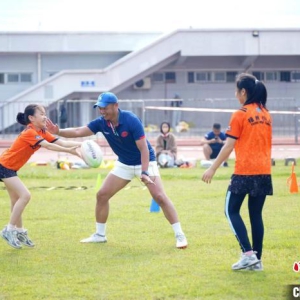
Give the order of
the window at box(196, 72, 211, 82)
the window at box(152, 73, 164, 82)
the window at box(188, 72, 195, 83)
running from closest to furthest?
the window at box(152, 73, 164, 82) < the window at box(188, 72, 195, 83) < the window at box(196, 72, 211, 82)

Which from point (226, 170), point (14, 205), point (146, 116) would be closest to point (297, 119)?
point (146, 116)

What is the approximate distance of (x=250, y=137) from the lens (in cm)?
840

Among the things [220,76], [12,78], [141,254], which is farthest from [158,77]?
[141,254]

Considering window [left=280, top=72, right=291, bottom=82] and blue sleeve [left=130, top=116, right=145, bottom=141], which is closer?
blue sleeve [left=130, top=116, right=145, bottom=141]

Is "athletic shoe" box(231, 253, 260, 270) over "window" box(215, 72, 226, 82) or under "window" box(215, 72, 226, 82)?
under

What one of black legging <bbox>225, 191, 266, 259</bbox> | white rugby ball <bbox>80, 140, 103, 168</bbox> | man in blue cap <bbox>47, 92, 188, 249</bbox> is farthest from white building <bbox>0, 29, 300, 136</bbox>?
black legging <bbox>225, 191, 266, 259</bbox>

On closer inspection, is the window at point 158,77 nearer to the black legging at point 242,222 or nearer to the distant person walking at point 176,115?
the distant person walking at point 176,115

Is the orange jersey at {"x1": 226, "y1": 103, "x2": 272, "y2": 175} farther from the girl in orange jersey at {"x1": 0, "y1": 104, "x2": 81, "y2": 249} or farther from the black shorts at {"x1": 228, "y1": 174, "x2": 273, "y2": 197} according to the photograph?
the girl in orange jersey at {"x1": 0, "y1": 104, "x2": 81, "y2": 249}

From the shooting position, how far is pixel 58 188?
57.3 ft

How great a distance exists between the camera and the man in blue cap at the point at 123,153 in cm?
993

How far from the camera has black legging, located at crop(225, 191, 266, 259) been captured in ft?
27.9

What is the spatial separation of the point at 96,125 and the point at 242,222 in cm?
248

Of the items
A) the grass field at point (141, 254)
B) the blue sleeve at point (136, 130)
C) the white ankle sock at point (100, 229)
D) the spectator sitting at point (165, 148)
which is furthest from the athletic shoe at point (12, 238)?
the spectator sitting at point (165, 148)

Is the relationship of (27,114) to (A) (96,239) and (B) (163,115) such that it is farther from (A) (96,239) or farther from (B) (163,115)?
(B) (163,115)
